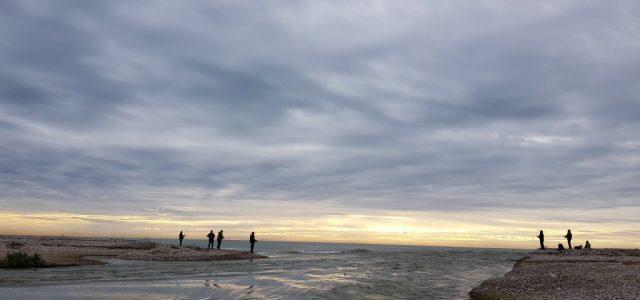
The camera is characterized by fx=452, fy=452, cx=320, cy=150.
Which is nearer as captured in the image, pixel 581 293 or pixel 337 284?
pixel 581 293

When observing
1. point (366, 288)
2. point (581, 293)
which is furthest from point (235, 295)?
point (581, 293)

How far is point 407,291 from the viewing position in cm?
2756

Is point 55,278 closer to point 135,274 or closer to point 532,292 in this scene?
point 135,274

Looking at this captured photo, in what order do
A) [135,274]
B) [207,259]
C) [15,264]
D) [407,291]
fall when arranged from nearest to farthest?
[407,291] → [135,274] → [15,264] → [207,259]

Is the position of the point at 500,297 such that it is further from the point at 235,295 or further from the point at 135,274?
the point at 135,274

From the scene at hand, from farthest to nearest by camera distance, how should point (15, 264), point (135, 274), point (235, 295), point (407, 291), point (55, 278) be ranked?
point (15, 264), point (135, 274), point (55, 278), point (407, 291), point (235, 295)

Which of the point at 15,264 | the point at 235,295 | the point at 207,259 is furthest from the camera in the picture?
the point at 207,259

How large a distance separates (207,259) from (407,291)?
103 ft

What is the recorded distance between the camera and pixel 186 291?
995 inches

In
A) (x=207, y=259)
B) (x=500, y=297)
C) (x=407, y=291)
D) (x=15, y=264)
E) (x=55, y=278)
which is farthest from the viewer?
(x=207, y=259)

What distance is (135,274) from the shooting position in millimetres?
34031

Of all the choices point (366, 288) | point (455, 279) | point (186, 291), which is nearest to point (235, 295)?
point (186, 291)

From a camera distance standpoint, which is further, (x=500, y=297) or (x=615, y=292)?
(x=500, y=297)

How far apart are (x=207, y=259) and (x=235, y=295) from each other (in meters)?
29.9
